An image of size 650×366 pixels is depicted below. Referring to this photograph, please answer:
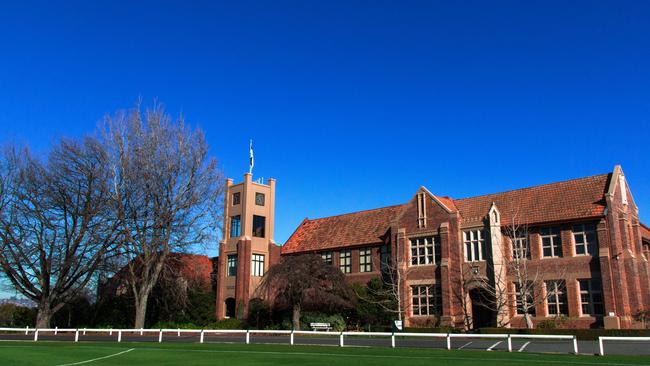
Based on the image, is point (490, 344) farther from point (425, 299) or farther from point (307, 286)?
point (307, 286)

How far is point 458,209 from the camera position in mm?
40000

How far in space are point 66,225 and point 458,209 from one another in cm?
2821

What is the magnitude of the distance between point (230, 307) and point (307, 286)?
14663 millimetres

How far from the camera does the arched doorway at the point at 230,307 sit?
1919 inches

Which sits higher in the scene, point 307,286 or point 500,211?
point 500,211

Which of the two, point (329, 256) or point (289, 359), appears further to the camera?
point (329, 256)

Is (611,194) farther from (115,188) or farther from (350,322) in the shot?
(115,188)

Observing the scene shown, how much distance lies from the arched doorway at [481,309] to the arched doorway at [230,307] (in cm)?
2150

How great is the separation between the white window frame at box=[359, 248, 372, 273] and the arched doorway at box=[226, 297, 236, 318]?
499 inches

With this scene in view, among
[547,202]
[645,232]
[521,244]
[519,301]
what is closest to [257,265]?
[519,301]

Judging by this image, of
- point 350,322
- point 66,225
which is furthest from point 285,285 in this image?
point 66,225

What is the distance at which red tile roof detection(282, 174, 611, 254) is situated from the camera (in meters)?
34.4

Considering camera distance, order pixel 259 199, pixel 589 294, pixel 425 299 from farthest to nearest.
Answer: pixel 259 199 < pixel 425 299 < pixel 589 294

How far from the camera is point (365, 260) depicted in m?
43.5
